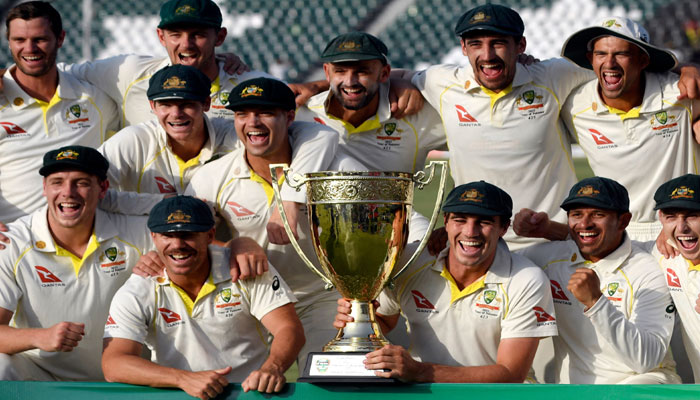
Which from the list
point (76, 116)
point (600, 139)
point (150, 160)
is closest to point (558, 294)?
point (600, 139)

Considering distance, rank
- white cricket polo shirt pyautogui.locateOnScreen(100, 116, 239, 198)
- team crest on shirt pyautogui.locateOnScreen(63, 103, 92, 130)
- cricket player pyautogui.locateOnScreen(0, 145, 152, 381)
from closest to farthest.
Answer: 1. cricket player pyautogui.locateOnScreen(0, 145, 152, 381)
2. white cricket polo shirt pyautogui.locateOnScreen(100, 116, 239, 198)
3. team crest on shirt pyautogui.locateOnScreen(63, 103, 92, 130)

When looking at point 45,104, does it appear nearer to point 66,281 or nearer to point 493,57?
point 66,281

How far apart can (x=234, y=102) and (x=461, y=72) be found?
1.27 metres

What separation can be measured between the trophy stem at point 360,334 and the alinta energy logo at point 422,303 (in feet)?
1.65

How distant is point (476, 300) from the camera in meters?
3.81

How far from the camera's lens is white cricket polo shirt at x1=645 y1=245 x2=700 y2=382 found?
12.4ft

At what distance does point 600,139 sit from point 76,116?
2586 mm

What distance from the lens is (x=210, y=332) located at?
3861 millimetres

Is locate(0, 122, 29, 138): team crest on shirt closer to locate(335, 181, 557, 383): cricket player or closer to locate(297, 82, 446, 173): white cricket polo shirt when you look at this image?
locate(297, 82, 446, 173): white cricket polo shirt

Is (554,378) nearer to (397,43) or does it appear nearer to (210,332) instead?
(210,332)

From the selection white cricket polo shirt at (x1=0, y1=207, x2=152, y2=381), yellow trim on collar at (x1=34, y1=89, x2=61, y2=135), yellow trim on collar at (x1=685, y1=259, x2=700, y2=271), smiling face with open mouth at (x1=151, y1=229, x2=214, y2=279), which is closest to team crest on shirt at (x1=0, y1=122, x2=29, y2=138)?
yellow trim on collar at (x1=34, y1=89, x2=61, y2=135)

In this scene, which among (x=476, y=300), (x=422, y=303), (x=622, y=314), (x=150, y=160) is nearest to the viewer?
(x=622, y=314)

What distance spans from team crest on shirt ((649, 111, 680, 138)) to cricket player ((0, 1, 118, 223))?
279cm

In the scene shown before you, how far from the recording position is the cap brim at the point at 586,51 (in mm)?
4348
